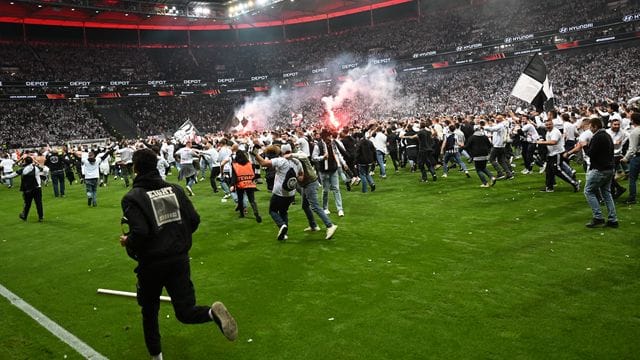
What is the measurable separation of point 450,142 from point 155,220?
1255 cm

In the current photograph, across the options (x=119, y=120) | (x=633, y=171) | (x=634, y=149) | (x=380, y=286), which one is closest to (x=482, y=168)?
(x=633, y=171)

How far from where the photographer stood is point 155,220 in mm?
3781

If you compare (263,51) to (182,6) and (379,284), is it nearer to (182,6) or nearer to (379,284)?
(182,6)

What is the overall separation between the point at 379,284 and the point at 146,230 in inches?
122

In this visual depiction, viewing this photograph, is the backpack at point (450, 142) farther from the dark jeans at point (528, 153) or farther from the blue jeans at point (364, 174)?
the blue jeans at point (364, 174)

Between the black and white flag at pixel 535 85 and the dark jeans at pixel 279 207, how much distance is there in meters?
8.10

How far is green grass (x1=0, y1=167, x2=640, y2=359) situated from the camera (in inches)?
169

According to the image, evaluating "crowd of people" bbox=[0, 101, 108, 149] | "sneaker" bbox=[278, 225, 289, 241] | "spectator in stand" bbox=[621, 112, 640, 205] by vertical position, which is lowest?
"sneaker" bbox=[278, 225, 289, 241]

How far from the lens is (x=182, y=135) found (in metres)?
26.7

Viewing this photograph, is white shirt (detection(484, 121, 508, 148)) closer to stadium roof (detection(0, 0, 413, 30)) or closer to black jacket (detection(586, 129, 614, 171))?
black jacket (detection(586, 129, 614, 171))

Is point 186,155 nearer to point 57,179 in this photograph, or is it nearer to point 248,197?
point 248,197

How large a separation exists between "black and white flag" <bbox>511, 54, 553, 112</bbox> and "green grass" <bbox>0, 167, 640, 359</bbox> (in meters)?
3.88

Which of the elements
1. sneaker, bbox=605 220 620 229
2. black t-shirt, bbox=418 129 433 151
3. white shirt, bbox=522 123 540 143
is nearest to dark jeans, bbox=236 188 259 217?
black t-shirt, bbox=418 129 433 151

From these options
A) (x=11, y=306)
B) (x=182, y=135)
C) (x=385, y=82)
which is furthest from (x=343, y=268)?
(x=385, y=82)
